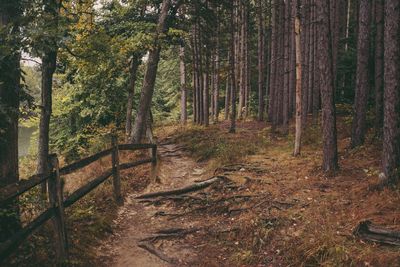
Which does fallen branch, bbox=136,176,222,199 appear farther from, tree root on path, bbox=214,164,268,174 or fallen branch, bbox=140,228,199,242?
fallen branch, bbox=140,228,199,242

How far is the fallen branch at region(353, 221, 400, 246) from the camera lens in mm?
6207

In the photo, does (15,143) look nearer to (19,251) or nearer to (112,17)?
(19,251)

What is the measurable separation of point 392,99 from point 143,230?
6620 mm

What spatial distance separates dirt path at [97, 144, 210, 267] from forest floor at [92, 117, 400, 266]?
0.07ft

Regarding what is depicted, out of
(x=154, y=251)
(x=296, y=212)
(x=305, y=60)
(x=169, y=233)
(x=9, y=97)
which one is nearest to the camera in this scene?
(x=9, y=97)

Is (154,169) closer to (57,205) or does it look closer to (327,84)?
(327,84)

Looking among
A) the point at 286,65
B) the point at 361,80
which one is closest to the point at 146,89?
the point at 286,65

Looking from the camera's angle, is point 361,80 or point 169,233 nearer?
point 169,233

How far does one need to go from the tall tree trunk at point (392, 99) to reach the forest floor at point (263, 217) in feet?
1.97

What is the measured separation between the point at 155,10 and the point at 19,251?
14.5 metres

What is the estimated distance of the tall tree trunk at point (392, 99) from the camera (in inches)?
323

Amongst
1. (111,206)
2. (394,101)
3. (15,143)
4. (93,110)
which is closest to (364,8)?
(394,101)

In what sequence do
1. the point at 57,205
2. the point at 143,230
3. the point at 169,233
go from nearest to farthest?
the point at 57,205 → the point at 169,233 → the point at 143,230

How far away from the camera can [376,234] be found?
643cm
